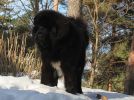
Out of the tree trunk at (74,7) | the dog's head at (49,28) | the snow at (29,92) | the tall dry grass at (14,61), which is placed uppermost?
the tree trunk at (74,7)

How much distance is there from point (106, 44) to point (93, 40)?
156cm

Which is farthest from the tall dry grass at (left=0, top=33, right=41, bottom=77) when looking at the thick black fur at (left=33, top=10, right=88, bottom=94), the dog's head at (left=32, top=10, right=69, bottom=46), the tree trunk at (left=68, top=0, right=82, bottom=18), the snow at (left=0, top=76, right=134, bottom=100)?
the dog's head at (left=32, top=10, right=69, bottom=46)

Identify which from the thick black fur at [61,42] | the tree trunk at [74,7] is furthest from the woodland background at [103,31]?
the thick black fur at [61,42]

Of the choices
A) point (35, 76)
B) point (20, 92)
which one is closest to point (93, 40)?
point (35, 76)

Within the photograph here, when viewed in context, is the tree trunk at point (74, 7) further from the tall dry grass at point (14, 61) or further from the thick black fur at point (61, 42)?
the thick black fur at point (61, 42)

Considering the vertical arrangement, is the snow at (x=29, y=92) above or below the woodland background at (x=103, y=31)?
below

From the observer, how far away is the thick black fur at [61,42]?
5160 mm

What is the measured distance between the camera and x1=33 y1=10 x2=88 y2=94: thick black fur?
5160 mm

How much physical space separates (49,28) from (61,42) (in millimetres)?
231

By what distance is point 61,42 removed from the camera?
5.23 m

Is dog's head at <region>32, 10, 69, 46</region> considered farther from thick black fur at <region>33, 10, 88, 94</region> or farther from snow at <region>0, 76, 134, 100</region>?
snow at <region>0, 76, 134, 100</region>

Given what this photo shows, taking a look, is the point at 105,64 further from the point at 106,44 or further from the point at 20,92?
the point at 20,92

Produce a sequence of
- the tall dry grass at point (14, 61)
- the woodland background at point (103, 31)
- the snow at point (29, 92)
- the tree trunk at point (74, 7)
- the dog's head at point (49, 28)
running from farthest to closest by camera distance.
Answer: the woodland background at point (103, 31) → the tree trunk at point (74, 7) → the tall dry grass at point (14, 61) → the dog's head at point (49, 28) → the snow at point (29, 92)

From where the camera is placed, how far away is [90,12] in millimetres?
16906
